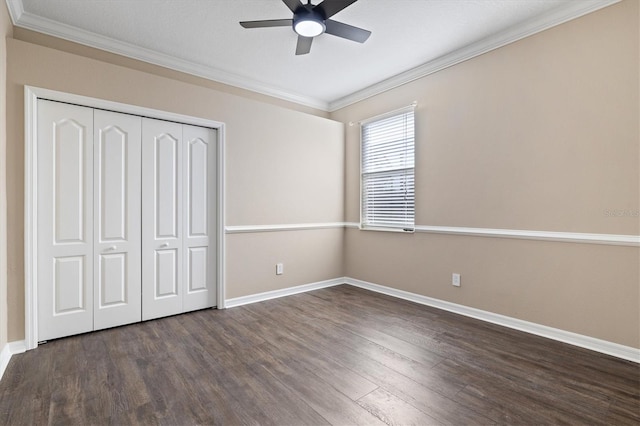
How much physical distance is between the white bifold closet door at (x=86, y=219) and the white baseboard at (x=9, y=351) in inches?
6.0

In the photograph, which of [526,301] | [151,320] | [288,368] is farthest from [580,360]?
[151,320]

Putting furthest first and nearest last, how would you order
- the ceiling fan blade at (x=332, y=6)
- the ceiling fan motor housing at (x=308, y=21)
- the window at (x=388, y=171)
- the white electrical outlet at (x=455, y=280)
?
1. the window at (x=388, y=171)
2. the white electrical outlet at (x=455, y=280)
3. the ceiling fan motor housing at (x=308, y=21)
4. the ceiling fan blade at (x=332, y=6)

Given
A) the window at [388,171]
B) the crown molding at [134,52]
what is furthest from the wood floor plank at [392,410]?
the crown molding at [134,52]

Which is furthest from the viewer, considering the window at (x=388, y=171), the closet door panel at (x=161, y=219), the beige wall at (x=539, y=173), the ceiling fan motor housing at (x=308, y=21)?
the window at (x=388, y=171)

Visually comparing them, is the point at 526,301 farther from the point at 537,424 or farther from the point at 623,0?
the point at 623,0

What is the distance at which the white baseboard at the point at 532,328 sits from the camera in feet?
7.85

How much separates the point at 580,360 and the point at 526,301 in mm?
626

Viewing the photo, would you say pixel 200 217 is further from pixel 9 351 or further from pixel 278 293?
pixel 9 351

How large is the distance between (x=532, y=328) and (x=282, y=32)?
3.70 m

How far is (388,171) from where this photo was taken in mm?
4191

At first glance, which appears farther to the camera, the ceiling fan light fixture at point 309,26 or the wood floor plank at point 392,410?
the ceiling fan light fixture at point 309,26

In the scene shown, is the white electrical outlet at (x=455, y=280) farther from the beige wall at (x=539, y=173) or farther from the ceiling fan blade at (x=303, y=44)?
the ceiling fan blade at (x=303, y=44)

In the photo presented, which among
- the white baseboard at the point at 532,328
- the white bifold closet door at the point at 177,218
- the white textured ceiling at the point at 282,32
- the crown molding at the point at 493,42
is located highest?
the white textured ceiling at the point at 282,32

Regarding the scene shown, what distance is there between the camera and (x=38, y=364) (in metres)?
2.29
